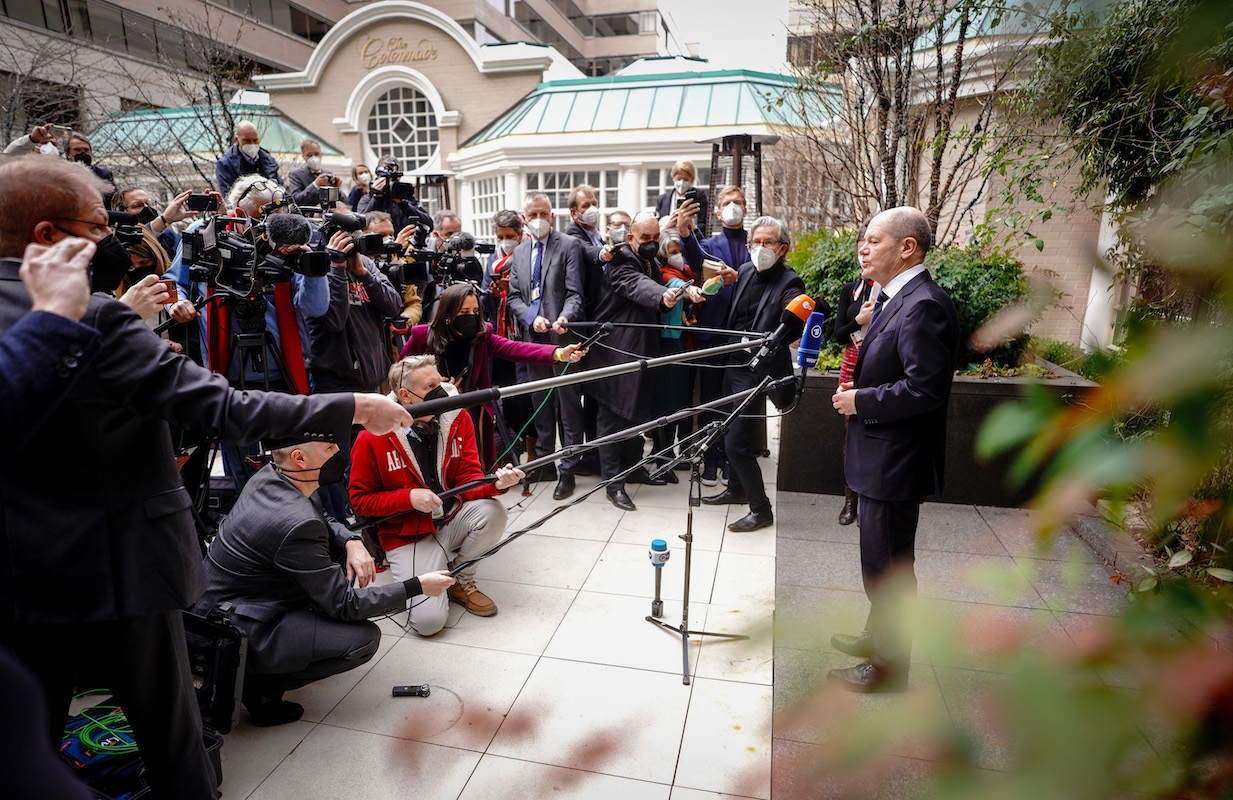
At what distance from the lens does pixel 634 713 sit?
3104 mm

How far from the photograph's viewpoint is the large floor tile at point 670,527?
15.8 ft

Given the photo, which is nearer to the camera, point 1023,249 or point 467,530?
point 467,530

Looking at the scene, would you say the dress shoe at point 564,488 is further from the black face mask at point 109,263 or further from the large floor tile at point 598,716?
the black face mask at point 109,263

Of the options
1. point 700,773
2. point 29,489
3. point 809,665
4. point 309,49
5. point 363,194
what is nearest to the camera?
point 809,665

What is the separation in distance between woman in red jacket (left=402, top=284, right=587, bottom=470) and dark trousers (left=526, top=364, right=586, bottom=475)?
23.0 inches

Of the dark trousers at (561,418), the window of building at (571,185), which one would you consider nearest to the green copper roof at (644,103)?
the window of building at (571,185)

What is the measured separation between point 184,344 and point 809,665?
167 inches

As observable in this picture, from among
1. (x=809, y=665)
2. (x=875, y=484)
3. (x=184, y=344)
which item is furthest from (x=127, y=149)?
(x=809, y=665)

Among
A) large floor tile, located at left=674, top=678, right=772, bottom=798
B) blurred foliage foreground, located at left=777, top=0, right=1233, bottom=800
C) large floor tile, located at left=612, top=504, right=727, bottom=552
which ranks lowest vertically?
large floor tile, located at left=674, top=678, right=772, bottom=798

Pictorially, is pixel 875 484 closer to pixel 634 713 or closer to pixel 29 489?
pixel 634 713

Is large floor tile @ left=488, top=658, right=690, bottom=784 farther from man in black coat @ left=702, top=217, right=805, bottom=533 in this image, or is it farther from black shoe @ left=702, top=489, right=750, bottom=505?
black shoe @ left=702, top=489, right=750, bottom=505

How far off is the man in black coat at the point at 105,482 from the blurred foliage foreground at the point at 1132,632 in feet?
5.36

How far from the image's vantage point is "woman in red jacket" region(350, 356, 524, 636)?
378 cm

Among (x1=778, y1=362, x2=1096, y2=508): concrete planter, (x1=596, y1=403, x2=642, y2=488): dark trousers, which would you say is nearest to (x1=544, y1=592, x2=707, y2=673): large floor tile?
(x1=596, y1=403, x2=642, y2=488): dark trousers
